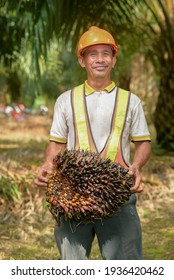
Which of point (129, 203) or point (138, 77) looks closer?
point (129, 203)

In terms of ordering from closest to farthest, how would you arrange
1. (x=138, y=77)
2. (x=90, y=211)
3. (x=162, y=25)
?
(x=90, y=211), (x=162, y=25), (x=138, y=77)

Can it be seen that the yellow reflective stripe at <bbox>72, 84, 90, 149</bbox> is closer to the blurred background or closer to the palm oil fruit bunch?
the palm oil fruit bunch

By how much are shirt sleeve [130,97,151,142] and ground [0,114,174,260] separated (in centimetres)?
242

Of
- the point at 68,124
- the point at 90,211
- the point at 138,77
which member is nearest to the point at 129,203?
the point at 90,211

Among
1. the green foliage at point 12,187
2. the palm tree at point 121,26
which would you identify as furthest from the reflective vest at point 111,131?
the green foliage at point 12,187

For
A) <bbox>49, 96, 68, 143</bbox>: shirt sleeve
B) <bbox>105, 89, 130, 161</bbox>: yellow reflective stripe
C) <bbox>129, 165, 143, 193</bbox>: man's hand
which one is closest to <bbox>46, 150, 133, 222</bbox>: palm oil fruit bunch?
<bbox>129, 165, 143, 193</bbox>: man's hand

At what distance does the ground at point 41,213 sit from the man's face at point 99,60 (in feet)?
8.67

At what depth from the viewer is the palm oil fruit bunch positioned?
2701 mm

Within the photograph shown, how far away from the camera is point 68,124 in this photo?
3006 millimetres

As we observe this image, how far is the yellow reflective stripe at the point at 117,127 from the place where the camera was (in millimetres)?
2920

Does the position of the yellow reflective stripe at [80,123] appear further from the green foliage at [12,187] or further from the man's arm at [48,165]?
the green foliage at [12,187]
